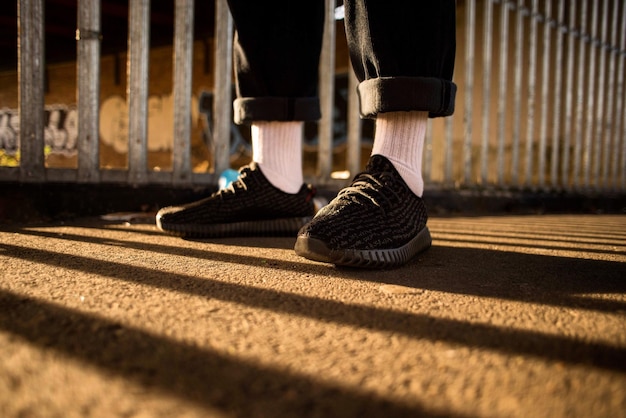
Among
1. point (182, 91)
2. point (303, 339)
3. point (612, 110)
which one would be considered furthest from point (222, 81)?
point (612, 110)

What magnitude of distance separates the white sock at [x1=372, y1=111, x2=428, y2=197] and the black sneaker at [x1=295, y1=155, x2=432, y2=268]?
0.03 m

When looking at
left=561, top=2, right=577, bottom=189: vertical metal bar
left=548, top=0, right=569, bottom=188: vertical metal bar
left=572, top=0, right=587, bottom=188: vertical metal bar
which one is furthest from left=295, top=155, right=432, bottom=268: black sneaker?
left=572, top=0, right=587, bottom=188: vertical metal bar

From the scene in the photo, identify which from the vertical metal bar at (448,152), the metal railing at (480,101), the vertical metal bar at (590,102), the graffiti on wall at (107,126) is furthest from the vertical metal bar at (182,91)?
the graffiti on wall at (107,126)

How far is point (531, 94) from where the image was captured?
14.3ft

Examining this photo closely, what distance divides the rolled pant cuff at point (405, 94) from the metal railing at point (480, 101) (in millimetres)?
1705

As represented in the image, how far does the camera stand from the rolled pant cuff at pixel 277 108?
1.42 m

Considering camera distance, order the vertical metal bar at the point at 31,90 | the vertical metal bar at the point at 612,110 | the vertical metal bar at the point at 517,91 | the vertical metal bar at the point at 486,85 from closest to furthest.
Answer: the vertical metal bar at the point at 31,90
the vertical metal bar at the point at 486,85
the vertical metal bar at the point at 517,91
the vertical metal bar at the point at 612,110

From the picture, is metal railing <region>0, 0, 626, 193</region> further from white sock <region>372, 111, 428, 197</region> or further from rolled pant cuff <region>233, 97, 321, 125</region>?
white sock <region>372, 111, 428, 197</region>

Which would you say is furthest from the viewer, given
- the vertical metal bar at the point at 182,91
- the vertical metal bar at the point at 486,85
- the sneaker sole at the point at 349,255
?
the vertical metal bar at the point at 486,85

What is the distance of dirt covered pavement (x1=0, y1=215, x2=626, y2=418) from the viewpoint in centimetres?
41

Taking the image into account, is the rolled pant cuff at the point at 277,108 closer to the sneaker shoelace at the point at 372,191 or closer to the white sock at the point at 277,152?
the white sock at the point at 277,152

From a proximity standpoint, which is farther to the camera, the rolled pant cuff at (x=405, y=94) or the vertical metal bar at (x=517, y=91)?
the vertical metal bar at (x=517, y=91)

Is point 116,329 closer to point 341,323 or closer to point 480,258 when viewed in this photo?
point 341,323

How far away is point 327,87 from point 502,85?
1.91 meters
